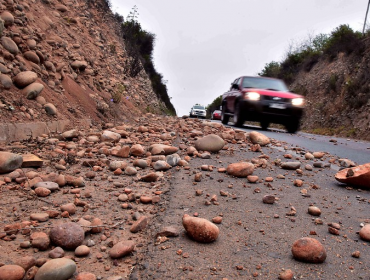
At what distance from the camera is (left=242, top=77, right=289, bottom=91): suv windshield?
11047 millimetres

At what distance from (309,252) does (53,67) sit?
22.1ft

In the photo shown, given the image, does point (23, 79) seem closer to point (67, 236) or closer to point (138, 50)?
point (67, 236)

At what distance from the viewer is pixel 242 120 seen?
10.8 metres

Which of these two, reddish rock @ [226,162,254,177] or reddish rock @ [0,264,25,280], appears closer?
reddish rock @ [0,264,25,280]

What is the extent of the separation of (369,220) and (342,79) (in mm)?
22214

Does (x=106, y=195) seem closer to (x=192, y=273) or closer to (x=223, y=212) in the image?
(x=223, y=212)

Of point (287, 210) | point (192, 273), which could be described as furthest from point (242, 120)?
point (192, 273)

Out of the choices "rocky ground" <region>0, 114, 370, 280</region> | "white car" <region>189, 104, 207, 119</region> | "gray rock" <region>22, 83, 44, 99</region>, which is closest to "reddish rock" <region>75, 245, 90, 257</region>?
"rocky ground" <region>0, 114, 370, 280</region>

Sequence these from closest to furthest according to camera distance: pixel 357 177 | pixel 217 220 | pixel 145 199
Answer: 1. pixel 217 220
2. pixel 145 199
3. pixel 357 177

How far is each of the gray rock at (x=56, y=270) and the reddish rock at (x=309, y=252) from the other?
130 centimetres

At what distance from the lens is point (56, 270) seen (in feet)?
6.35

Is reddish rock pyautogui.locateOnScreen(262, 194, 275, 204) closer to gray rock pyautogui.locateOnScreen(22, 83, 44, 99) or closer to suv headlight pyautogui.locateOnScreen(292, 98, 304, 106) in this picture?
gray rock pyautogui.locateOnScreen(22, 83, 44, 99)

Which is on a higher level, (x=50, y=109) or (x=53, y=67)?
(x=53, y=67)

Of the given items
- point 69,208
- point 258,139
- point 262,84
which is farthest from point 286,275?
point 262,84
